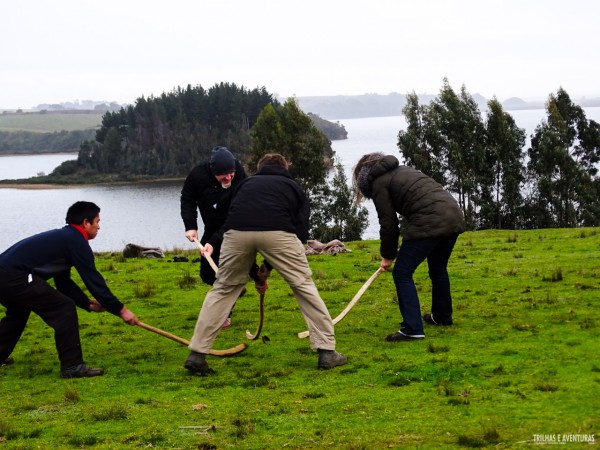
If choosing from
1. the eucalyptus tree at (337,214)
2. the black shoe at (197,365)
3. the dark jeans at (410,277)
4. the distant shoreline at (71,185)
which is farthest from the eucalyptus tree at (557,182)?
the distant shoreline at (71,185)

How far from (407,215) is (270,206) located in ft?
6.75

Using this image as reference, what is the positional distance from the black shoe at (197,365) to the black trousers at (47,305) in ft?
4.53

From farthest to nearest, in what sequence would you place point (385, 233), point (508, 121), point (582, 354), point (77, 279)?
1. point (508, 121)
2. point (77, 279)
3. point (385, 233)
4. point (582, 354)

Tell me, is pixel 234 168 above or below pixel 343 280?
above

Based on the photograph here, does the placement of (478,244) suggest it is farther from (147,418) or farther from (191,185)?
(147,418)

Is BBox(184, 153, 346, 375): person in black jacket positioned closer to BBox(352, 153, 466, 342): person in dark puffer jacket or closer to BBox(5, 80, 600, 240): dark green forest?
BBox(352, 153, 466, 342): person in dark puffer jacket

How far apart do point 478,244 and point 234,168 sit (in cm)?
1390

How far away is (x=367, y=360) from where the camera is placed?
9148 millimetres

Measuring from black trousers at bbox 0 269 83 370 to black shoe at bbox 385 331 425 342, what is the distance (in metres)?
3.80

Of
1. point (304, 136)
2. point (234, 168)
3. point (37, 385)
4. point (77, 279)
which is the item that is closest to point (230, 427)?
point (37, 385)

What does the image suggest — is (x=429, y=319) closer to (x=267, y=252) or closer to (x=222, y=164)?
(x=267, y=252)

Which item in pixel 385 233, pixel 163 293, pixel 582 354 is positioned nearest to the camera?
pixel 582 354

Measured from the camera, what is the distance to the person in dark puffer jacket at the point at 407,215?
986 cm

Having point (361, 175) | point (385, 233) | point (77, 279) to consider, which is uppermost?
point (361, 175)
